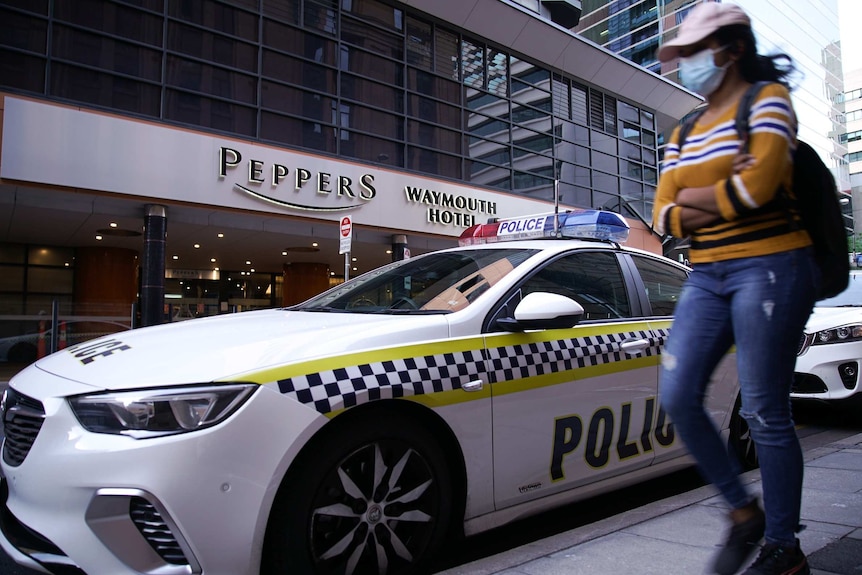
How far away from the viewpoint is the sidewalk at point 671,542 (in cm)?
215

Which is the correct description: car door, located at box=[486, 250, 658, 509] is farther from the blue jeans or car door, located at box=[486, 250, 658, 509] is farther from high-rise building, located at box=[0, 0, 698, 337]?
high-rise building, located at box=[0, 0, 698, 337]

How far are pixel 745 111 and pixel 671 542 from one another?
1.63 meters

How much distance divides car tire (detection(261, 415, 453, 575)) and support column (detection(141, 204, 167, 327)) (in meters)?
11.7

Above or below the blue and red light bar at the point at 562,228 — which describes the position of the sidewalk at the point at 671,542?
below

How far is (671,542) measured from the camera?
7.79ft

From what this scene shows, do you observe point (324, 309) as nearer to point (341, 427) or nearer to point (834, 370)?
point (341, 427)

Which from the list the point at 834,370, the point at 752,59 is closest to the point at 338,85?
the point at 834,370

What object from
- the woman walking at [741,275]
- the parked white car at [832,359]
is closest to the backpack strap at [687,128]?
the woman walking at [741,275]

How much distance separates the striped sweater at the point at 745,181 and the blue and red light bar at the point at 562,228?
1803 millimetres

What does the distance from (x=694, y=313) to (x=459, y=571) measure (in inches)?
53.7

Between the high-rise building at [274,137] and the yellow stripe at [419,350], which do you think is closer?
the yellow stripe at [419,350]

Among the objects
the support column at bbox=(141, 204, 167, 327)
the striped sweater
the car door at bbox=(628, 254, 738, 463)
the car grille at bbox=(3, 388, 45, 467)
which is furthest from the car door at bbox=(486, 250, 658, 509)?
the support column at bbox=(141, 204, 167, 327)

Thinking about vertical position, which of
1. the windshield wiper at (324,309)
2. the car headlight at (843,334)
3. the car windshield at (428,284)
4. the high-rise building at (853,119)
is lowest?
the car headlight at (843,334)

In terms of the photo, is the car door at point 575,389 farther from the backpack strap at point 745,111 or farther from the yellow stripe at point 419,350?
the backpack strap at point 745,111
